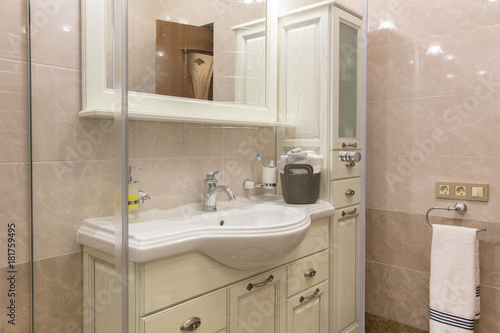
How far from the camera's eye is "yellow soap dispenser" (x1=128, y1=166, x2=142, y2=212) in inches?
34.0

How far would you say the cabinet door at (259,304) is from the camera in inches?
41.8

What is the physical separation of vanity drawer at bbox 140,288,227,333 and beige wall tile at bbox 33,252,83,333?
0.15 m

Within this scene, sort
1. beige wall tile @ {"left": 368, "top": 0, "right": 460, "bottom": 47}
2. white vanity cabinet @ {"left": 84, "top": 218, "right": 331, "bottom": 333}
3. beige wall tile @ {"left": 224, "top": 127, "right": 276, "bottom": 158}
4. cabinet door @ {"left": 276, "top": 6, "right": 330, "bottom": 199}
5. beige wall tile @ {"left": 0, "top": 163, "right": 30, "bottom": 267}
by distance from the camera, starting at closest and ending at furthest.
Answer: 1. white vanity cabinet @ {"left": 84, "top": 218, "right": 331, "bottom": 333}
2. beige wall tile @ {"left": 0, "top": 163, "right": 30, "bottom": 267}
3. beige wall tile @ {"left": 224, "top": 127, "right": 276, "bottom": 158}
4. cabinet door @ {"left": 276, "top": 6, "right": 330, "bottom": 199}
5. beige wall tile @ {"left": 368, "top": 0, "right": 460, "bottom": 47}

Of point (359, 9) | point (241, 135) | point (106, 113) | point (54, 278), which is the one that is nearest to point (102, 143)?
point (106, 113)

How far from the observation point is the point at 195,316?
977mm

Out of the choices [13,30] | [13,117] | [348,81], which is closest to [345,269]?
[348,81]

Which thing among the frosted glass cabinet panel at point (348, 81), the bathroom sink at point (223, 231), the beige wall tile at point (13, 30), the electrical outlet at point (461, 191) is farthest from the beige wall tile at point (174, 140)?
the electrical outlet at point (461, 191)

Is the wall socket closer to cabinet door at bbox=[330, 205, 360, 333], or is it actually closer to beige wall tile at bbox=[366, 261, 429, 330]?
beige wall tile at bbox=[366, 261, 429, 330]

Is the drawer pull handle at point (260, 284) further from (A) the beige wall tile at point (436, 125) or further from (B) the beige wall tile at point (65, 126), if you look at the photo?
(A) the beige wall tile at point (436, 125)

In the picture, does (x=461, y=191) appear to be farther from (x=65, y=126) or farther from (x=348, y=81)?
(x=65, y=126)

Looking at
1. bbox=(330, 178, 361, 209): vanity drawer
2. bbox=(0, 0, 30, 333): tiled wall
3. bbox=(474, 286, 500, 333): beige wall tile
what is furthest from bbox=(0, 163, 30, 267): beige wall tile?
bbox=(474, 286, 500, 333): beige wall tile

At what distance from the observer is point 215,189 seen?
45.5 inches

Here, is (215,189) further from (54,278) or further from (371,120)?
(371,120)

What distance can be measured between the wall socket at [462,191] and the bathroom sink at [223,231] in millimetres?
778
